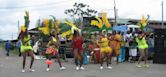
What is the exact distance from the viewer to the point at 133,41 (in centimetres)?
2077

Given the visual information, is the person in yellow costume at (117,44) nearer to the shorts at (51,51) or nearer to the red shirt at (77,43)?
the red shirt at (77,43)

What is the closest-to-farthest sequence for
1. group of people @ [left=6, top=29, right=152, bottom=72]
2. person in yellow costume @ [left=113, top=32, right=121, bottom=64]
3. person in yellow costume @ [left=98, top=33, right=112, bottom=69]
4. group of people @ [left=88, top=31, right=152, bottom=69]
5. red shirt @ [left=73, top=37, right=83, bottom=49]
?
group of people @ [left=6, top=29, right=152, bottom=72], red shirt @ [left=73, top=37, right=83, bottom=49], person in yellow costume @ [left=98, top=33, right=112, bottom=69], group of people @ [left=88, top=31, right=152, bottom=69], person in yellow costume @ [left=113, top=32, right=121, bottom=64]

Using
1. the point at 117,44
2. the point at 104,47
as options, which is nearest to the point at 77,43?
the point at 104,47

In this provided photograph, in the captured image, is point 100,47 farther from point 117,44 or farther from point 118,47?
point 118,47

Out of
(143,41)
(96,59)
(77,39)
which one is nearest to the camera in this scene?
(77,39)

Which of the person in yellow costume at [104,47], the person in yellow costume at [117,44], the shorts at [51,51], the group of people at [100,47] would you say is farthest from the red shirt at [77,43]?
the person in yellow costume at [117,44]

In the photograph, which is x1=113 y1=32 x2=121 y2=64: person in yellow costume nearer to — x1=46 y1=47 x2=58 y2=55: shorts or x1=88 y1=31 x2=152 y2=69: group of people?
x1=88 y1=31 x2=152 y2=69: group of people

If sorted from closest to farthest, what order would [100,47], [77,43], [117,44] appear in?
[77,43]
[100,47]
[117,44]

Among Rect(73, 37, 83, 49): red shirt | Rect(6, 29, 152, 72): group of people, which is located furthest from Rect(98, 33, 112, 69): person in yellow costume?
Rect(73, 37, 83, 49): red shirt

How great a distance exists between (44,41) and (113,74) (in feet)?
40.5

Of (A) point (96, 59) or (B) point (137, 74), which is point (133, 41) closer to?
(A) point (96, 59)

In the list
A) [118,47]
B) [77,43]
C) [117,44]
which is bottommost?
[118,47]

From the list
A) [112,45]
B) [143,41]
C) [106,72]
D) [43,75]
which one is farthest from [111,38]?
[43,75]

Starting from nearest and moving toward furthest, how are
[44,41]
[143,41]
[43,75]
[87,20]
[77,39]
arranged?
1. [43,75]
2. [77,39]
3. [143,41]
4. [44,41]
5. [87,20]
